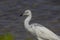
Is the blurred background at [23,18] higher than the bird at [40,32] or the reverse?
the reverse

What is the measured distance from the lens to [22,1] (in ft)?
71.2

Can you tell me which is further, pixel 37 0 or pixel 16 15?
pixel 37 0

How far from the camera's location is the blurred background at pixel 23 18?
1642 cm

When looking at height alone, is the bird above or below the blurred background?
above

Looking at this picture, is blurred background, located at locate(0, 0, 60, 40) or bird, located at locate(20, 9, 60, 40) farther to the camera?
blurred background, located at locate(0, 0, 60, 40)

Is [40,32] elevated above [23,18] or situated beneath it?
elevated above

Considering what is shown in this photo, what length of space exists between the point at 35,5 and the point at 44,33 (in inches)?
281

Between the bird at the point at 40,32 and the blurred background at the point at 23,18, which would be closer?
the bird at the point at 40,32

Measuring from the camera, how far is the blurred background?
647 inches

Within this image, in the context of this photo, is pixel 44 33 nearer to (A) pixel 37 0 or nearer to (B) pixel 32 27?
(B) pixel 32 27

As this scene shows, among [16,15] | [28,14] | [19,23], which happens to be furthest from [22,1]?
[28,14]

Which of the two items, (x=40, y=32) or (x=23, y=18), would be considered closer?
(x=40, y=32)

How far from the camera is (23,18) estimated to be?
59.6 ft

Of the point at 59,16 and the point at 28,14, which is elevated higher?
the point at 28,14
